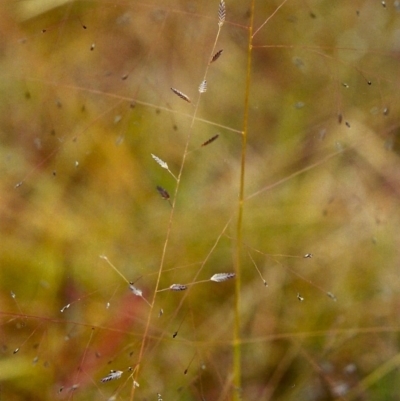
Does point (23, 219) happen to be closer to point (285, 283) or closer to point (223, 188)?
point (223, 188)

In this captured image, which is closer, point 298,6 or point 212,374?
point 212,374

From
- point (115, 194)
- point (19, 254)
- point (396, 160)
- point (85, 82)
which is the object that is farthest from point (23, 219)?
point (396, 160)

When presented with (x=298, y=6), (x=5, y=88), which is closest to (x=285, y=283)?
(x=298, y=6)

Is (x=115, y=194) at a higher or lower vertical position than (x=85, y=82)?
lower

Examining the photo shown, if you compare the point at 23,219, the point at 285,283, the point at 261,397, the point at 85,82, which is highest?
the point at 85,82

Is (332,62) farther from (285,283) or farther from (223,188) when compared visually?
(285,283)

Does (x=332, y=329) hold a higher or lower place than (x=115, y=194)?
lower
